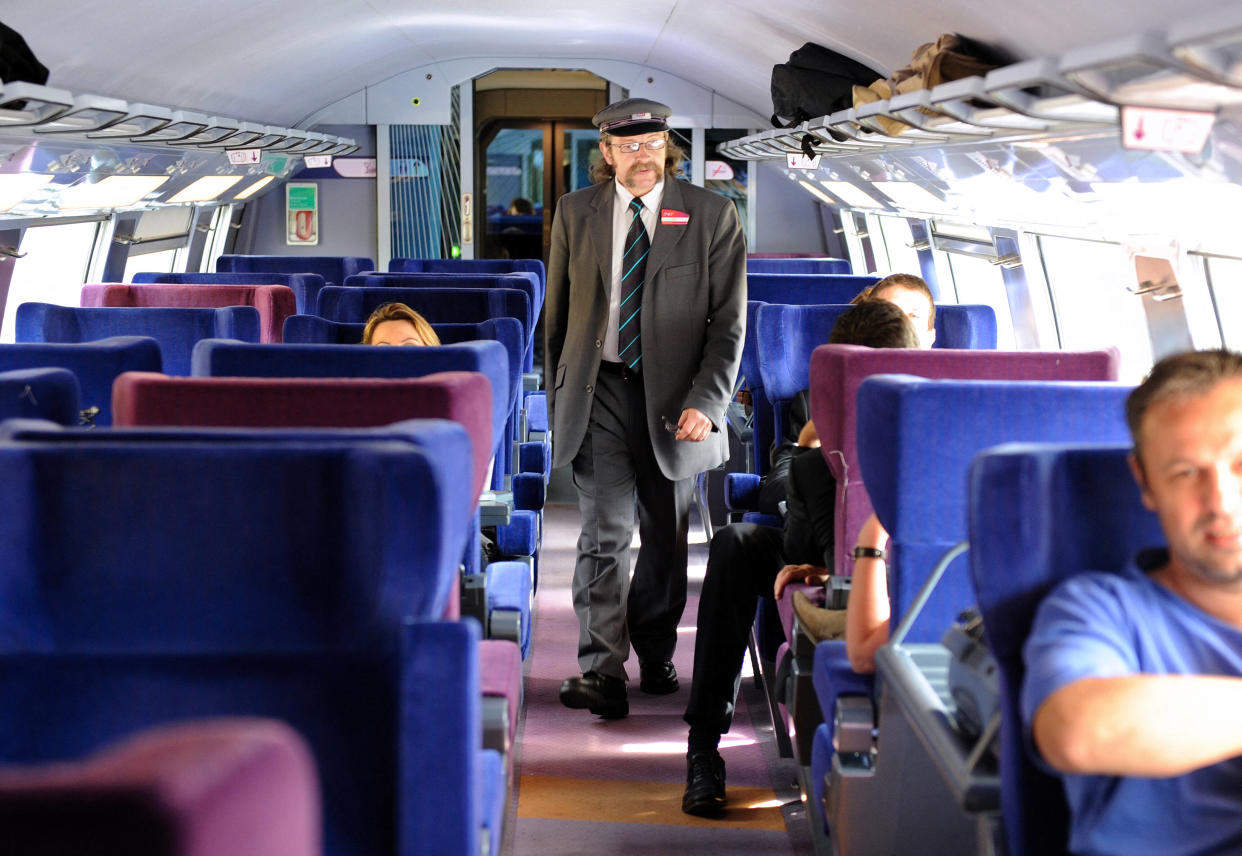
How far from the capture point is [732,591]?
3797 mm

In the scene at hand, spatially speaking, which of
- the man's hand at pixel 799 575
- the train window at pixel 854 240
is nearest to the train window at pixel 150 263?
the train window at pixel 854 240

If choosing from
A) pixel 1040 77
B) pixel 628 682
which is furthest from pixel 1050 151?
pixel 628 682

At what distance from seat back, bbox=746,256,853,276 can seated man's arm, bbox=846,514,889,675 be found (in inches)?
249

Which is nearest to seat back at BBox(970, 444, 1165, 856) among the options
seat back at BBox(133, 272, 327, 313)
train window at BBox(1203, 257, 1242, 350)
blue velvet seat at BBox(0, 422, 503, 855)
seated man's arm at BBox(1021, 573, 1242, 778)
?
seated man's arm at BBox(1021, 573, 1242, 778)

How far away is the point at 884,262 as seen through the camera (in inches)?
450

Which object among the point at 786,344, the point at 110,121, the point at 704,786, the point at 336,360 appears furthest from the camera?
the point at 110,121

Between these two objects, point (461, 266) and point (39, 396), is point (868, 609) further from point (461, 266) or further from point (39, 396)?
point (461, 266)

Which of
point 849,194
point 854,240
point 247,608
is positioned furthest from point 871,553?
point 854,240

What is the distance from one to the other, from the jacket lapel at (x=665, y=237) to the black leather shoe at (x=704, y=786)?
152 cm

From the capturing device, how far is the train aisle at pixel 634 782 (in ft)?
11.8

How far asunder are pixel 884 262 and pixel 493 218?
5.98m

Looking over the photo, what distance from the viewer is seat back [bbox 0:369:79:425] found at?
271 cm

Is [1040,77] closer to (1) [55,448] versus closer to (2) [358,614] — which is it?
(2) [358,614]

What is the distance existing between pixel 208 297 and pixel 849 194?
5.44 m
